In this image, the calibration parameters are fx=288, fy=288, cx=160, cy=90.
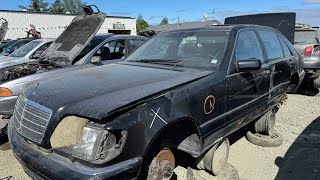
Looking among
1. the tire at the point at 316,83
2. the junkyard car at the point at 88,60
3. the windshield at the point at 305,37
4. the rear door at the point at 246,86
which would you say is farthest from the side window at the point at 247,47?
the windshield at the point at 305,37

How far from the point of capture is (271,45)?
455 centimetres

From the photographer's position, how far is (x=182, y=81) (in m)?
2.74

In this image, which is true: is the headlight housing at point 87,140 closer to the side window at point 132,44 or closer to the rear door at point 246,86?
the rear door at point 246,86

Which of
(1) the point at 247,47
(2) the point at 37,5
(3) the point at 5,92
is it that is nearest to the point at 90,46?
(3) the point at 5,92

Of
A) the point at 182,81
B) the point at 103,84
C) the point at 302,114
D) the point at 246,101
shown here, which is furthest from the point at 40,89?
the point at 302,114

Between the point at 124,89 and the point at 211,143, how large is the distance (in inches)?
47.1

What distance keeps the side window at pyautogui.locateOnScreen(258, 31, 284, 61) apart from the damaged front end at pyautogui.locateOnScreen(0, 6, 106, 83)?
337 centimetres

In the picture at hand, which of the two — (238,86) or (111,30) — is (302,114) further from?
(111,30)

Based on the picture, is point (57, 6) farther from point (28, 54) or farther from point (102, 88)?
point (102, 88)

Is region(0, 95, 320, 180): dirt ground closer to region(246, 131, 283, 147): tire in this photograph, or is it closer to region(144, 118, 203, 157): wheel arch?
region(246, 131, 283, 147): tire

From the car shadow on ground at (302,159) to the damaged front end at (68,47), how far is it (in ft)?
13.9

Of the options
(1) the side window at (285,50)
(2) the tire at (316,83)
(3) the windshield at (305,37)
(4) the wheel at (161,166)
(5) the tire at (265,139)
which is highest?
(3) the windshield at (305,37)

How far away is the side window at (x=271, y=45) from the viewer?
4.34 m

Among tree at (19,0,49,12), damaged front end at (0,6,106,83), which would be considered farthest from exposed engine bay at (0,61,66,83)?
tree at (19,0,49,12)
